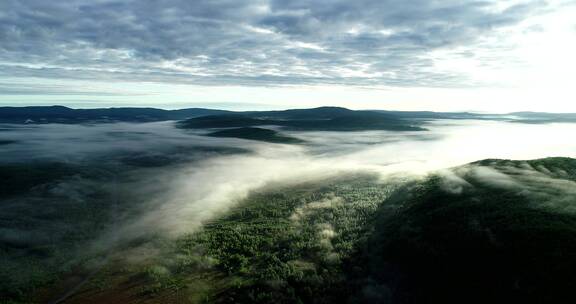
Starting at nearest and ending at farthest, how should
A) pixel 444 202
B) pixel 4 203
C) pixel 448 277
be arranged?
pixel 448 277 → pixel 444 202 → pixel 4 203

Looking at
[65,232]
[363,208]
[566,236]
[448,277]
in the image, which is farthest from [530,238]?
[65,232]

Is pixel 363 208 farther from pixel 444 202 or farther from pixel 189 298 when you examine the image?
pixel 189 298

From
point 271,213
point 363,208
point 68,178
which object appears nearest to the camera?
point 363,208

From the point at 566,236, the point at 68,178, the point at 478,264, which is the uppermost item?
the point at 566,236

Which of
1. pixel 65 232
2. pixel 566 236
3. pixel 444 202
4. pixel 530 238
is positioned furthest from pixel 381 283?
pixel 65 232

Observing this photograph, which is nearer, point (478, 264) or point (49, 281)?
point (478, 264)

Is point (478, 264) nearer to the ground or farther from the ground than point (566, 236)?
nearer to the ground
